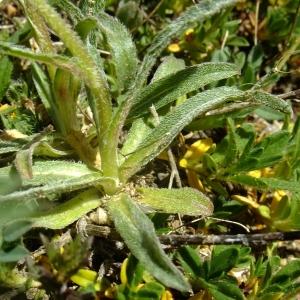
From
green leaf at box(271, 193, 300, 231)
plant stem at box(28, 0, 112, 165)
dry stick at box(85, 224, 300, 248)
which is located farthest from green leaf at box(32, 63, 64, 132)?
green leaf at box(271, 193, 300, 231)

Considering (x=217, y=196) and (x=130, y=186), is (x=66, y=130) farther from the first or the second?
(x=217, y=196)

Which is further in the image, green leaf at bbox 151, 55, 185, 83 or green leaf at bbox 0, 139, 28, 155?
green leaf at bbox 151, 55, 185, 83

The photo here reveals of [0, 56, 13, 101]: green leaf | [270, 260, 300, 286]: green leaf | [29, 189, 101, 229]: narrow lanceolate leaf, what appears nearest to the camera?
[29, 189, 101, 229]: narrow lanceolate leaf

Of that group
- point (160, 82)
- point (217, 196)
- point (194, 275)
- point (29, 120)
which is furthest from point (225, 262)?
point (29, 120)

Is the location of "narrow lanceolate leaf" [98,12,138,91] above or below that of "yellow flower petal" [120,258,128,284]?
above

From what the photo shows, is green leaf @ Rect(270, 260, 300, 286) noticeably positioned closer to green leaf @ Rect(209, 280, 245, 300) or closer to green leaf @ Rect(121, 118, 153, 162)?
green leaf @ Rect(209, 280, 245, 300)

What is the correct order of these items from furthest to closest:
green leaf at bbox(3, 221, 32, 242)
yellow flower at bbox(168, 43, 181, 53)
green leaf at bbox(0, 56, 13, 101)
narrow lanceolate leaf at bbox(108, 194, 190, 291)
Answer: yellow flower at bbox(168, 43, 181, 53) < green leaf at bbox(0, 56, 13, 101) < green leaf at bbox(3, 221, 32, 242) < narrow lanceolate leaf at bbox(108, 194, 190, 291)

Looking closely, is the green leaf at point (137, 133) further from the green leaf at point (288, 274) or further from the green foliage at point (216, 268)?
the green leaf at point (288, 274)
